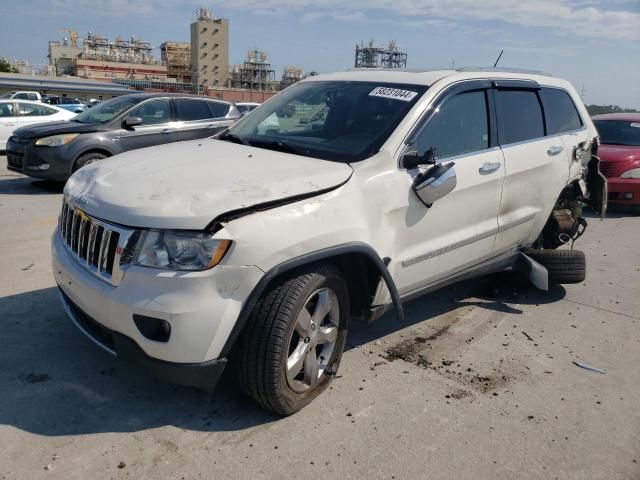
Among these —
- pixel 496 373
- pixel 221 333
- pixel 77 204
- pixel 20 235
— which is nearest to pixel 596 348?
pixel 496 373

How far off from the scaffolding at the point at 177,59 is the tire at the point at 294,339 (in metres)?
116

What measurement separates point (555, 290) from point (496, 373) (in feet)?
6.85

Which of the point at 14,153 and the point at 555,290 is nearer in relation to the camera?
the point at 555,290

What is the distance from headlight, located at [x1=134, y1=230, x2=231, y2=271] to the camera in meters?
2.53

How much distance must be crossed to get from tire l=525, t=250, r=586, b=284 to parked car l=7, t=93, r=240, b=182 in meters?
6.53

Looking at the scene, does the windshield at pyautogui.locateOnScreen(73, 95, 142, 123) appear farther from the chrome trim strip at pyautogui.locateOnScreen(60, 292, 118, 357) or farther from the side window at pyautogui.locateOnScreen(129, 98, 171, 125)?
the chrome trim strip at pyautogui.locateOnScreen(60, 292, 118, 357)

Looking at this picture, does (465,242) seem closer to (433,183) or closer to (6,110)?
(433,183)

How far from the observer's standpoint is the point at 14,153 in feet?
30.5

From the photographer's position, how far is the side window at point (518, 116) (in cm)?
425


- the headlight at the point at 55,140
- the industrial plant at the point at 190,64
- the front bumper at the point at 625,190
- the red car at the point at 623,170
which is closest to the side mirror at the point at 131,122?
the headlight at the point at 55,140

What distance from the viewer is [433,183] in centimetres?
343

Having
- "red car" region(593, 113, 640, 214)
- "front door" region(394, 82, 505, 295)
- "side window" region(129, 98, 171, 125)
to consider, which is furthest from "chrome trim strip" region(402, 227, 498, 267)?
"side window" region(129, 98, 171, 125)

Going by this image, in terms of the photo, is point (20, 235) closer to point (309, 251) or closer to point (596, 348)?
point (309, 251)

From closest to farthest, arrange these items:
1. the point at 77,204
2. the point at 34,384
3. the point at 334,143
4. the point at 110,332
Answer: the point at 110,332 < the point at 77,204 < the point at 34,384 < the point at 334,143
